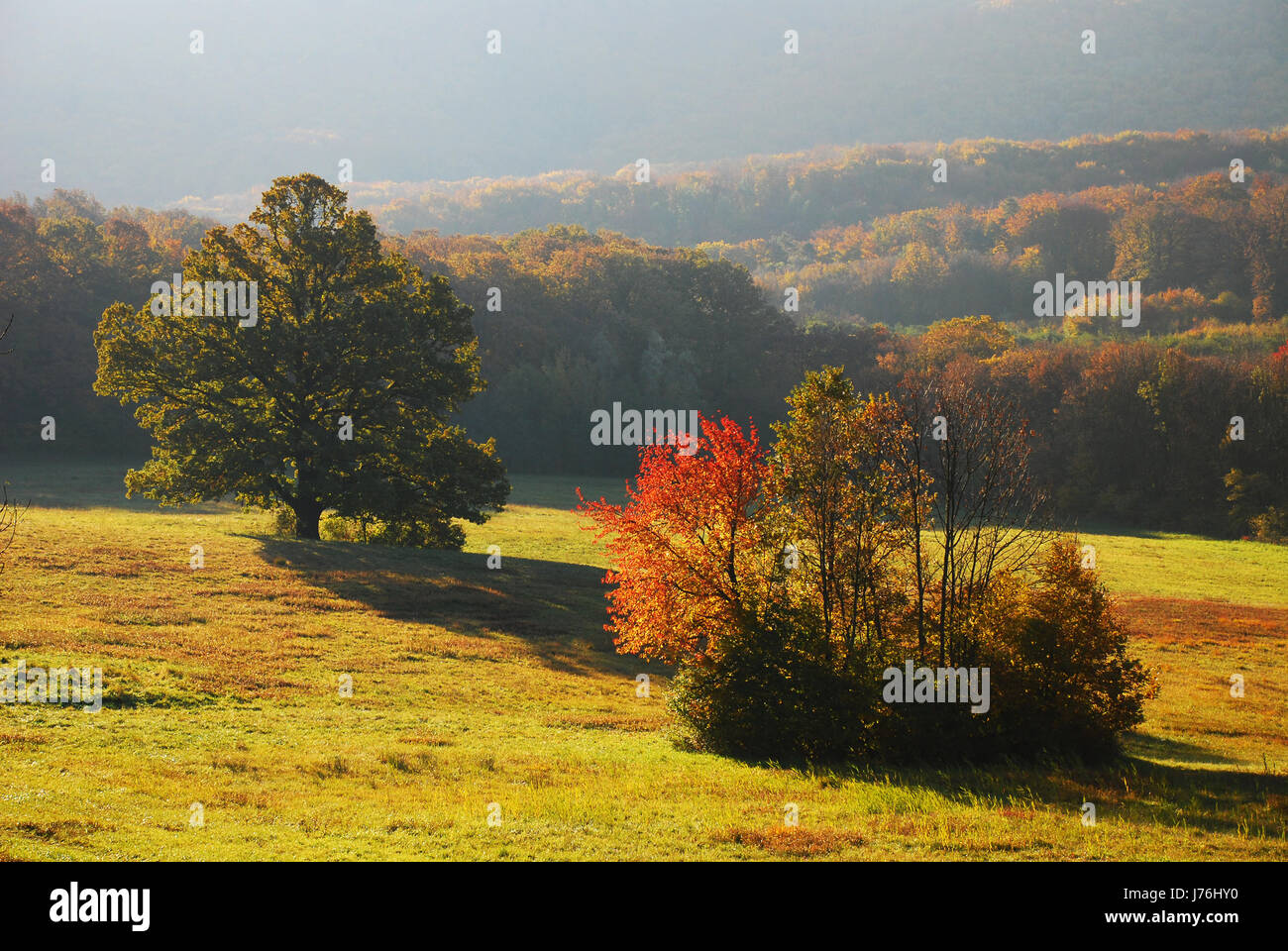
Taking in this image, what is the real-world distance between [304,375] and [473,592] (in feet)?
39.0

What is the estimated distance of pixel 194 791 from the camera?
13148 mm

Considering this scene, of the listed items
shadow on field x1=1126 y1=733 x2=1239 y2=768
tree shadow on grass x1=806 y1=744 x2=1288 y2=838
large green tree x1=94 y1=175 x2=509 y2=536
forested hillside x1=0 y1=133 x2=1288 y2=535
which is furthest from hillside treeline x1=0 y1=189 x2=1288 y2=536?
tree shadow on grass x1=806 y1=744 x2=1288 y2=838

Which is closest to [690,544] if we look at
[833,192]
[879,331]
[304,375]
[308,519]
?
[304,375]

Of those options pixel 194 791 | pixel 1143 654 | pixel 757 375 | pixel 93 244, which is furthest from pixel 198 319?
pixel 757 375

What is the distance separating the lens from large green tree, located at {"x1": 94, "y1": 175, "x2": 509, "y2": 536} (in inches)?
1486

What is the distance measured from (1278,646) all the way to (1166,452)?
171ft

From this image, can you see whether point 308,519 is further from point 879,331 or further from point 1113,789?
point 879,331

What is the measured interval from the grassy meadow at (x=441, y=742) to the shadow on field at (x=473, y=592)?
145 millimetres

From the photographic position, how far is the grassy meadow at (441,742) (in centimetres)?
1151

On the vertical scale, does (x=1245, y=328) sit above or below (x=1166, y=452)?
above

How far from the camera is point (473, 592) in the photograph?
34906 mm

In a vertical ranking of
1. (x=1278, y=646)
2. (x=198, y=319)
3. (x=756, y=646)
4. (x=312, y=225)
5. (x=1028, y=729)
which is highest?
(x=312, y=225)

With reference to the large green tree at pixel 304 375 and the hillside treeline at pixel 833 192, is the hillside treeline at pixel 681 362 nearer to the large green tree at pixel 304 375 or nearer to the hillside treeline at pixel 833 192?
the large green tree at pixel 304 375

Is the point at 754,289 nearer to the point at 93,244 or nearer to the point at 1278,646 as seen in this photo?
the point at 93,244
